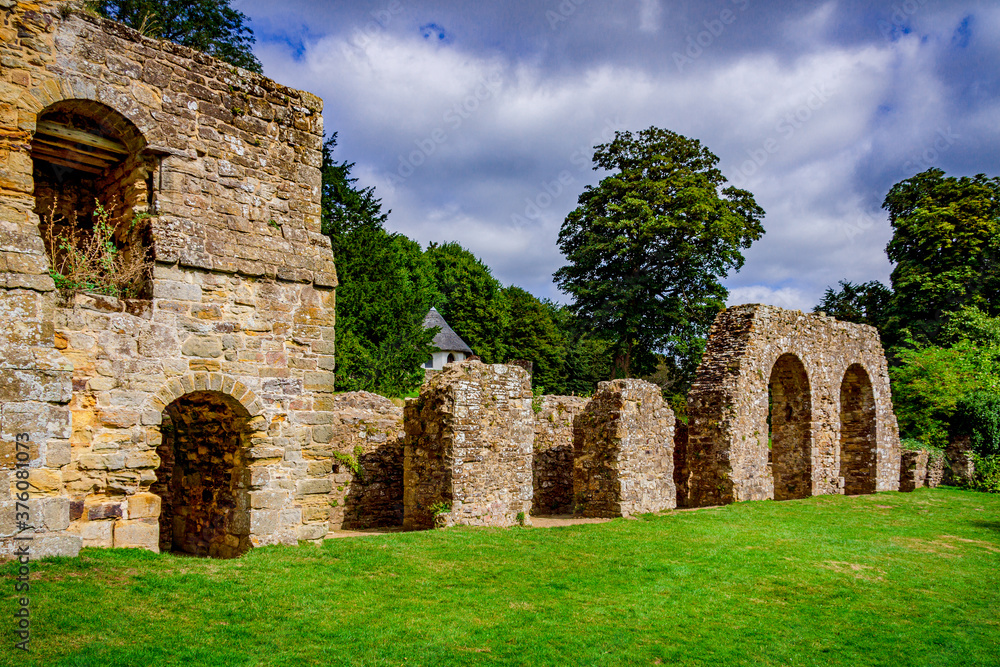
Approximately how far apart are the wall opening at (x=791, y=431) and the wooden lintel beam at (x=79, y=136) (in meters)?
17.4

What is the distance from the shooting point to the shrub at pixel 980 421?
78.1 feet

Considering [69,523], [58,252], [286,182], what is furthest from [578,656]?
[58,252]

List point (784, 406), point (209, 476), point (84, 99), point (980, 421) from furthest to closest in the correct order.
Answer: point (980, 421), point (784, 406), point (209, 476), point (84, 99)

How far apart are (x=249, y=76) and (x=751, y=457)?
1440cm

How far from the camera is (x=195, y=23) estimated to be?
74.4 feet

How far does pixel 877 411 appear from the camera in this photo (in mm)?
22734

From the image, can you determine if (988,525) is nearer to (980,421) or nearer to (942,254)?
(980,421)

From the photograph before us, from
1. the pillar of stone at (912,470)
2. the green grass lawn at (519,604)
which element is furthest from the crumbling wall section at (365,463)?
the pillar of stone at (912,470)

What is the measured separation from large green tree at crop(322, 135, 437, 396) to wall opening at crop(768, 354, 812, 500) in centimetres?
1177

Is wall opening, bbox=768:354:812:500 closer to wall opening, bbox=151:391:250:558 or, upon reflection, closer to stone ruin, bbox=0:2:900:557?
stone ruin, bbox=0:2:900:557

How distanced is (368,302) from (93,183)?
1324 cm

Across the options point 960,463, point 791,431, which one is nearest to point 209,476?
point 791,431

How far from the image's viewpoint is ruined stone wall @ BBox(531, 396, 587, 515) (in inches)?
671

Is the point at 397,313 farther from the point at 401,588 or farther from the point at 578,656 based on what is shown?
the point at 578,656
